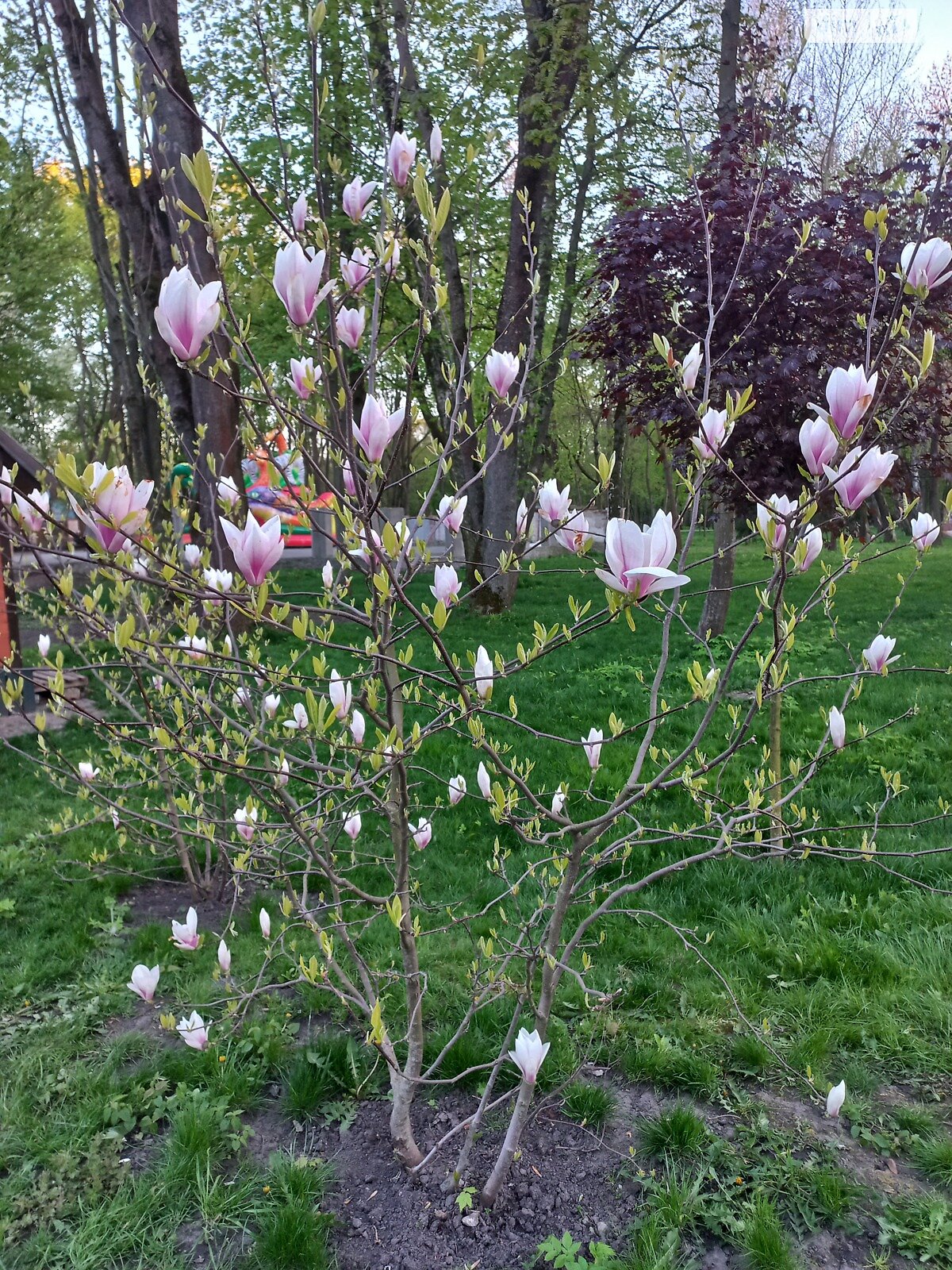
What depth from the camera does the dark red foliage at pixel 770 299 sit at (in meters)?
3.43

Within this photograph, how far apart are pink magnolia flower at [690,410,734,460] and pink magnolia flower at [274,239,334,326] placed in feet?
2.21

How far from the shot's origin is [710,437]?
151cm

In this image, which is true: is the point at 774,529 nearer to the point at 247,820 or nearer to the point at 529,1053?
the point at 529,1053

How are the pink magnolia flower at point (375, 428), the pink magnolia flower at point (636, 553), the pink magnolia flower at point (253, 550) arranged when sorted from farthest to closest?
the pink magnolia flower at point (375, 428) → the pink magnolia flower at point (253, 550) → the pink magnolia flower at point (636, 553)

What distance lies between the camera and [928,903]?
3068 millimetres

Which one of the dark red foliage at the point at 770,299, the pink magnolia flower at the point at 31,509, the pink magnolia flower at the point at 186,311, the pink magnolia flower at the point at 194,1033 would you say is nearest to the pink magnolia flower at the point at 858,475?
the pink magnolia flower at the point at 186,311

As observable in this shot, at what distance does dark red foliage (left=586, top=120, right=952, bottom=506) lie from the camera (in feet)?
11.3

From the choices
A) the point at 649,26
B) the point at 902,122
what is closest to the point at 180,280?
the point at 649,26

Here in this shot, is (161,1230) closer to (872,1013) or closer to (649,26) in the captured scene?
(872,1013)

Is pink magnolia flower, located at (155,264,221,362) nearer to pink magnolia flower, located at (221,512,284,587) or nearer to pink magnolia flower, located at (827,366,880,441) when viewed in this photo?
pink magnolia flower, located at (221,512,284,587)

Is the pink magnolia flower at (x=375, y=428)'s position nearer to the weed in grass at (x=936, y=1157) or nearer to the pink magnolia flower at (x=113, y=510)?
the pink magnolia flower at (x=113, y=510)

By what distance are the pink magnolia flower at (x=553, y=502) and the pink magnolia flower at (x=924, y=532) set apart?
776 millimetres

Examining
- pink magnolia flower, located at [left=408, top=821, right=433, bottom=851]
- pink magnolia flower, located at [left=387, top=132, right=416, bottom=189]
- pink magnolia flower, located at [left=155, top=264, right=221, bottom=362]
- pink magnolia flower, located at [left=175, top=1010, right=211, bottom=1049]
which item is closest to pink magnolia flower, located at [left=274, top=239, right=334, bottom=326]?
pink magnolia flower, located at [left=155, top=264, right=221, bottom=362]

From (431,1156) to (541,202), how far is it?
9.70 meters
